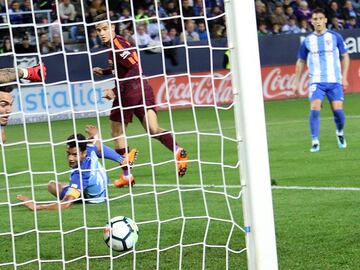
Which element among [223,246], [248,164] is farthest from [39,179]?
[248,164]

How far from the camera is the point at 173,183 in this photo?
11.0 metres

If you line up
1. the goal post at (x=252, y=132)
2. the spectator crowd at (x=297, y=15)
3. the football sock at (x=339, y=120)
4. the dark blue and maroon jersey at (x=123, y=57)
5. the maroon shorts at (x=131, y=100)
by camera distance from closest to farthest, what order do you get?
the goal post at (x=252, y=132) → the maroon shorts at (x=131, y=100) → the dark blue and maroon jersey at (x=123, y=57) → the football sock at (x=339, y=120) → the spectator crowd at (x=297, y=15)

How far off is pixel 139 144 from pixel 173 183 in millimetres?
4789

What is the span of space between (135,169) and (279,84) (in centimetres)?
1216

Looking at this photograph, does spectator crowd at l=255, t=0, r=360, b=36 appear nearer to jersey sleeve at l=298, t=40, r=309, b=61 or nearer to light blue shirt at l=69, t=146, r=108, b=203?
jersey sleeve at l=298, t=40, r=309, b=61

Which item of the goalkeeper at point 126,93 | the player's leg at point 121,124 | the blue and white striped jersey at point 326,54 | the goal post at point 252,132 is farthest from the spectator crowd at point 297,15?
the goal post at point 252,132

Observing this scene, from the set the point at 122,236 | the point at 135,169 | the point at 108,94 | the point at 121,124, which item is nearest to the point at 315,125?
the point at 135,169

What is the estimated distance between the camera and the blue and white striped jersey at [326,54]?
552 inches

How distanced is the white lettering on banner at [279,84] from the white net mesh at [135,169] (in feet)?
5.60

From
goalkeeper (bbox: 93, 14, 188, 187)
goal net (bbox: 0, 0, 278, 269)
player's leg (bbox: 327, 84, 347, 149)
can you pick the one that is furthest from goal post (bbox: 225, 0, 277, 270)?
player's leg (bbox: 327, 84, 347, 149)

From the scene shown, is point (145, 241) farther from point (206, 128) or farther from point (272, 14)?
point (272, 14)

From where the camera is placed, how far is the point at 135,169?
Result: 1259 cm

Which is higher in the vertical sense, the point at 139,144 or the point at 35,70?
the point at 35,70

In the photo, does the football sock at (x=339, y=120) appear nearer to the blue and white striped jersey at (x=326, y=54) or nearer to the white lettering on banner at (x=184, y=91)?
the blue and white striped jersey at (x=326, y=54)
